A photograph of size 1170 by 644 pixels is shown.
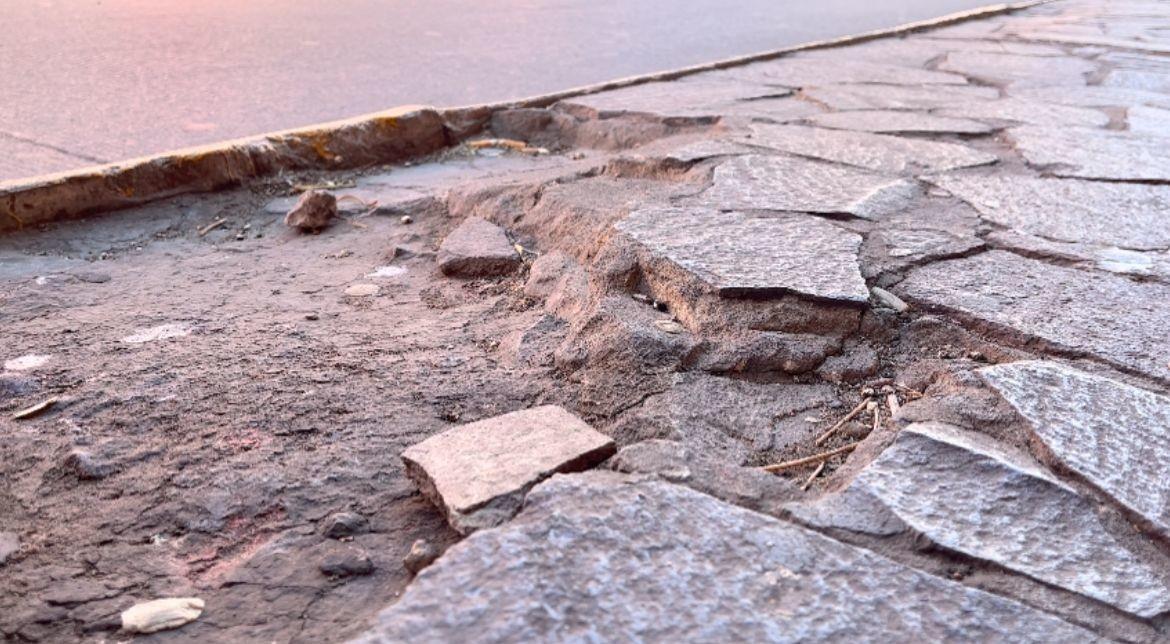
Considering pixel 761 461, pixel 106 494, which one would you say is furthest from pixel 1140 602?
pixel 106 494

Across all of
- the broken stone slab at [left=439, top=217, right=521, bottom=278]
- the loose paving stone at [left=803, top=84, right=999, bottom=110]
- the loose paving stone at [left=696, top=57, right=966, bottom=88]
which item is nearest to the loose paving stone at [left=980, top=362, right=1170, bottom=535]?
the broken stone slab at [left=439, top=217, right=521, bottom=278]

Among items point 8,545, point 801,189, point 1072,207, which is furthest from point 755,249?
point 8,545

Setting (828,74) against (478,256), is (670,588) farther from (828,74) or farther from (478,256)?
(828,74)

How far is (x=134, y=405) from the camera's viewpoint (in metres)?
1.28

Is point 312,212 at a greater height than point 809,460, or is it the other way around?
point 312,212

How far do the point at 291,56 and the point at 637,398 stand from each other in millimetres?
2910

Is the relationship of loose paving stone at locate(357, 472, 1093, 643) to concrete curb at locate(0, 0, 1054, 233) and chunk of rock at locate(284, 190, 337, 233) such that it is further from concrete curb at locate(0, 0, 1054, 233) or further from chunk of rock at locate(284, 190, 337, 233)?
concrete curb at locate(0, 0, 1054, 233)

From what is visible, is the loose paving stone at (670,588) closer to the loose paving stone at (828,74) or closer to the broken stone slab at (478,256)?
the broken stone slab at (478,256)

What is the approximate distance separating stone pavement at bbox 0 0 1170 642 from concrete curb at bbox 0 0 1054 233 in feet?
0.23

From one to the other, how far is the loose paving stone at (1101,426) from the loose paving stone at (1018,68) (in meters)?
2.49

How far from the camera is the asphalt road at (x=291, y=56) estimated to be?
267 centimetres

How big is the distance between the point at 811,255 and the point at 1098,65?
3.05m

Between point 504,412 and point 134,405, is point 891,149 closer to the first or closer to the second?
point 504,412

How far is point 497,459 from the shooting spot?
3.44 ft
